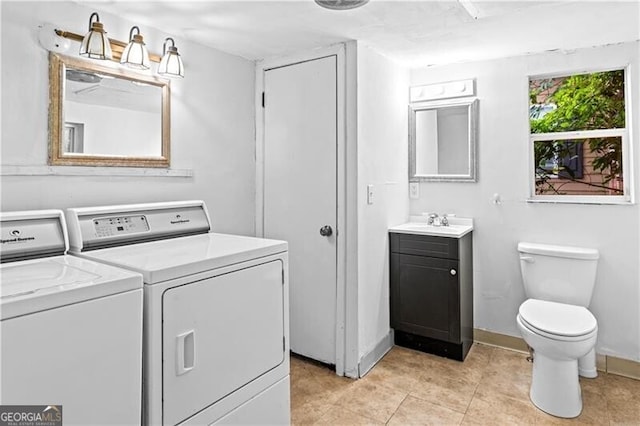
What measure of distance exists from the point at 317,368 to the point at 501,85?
2.35 meters

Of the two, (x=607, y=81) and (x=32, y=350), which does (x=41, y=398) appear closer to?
(x=32, y=350)

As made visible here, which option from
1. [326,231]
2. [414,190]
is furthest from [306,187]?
[414,190]

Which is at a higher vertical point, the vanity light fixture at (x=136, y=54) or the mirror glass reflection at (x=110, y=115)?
the vanity light fixture at (x=136, y=54)

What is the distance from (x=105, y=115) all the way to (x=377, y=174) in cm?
166

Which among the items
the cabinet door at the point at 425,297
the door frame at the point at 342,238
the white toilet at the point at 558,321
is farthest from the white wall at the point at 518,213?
the door frame at the point at 342,238

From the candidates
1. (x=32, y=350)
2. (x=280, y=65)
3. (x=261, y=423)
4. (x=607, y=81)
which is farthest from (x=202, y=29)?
(x=607, y=81)

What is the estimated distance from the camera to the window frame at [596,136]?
2516 millimetres

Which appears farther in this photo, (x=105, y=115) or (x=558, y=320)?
(x=558, y=320)

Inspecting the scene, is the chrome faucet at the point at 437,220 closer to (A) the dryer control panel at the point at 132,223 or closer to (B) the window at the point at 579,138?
(B) the window at the point at 579,138

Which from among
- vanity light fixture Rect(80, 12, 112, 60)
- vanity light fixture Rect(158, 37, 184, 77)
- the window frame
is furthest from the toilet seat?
vanity light fixture Rect(80, 12, 112, 60)

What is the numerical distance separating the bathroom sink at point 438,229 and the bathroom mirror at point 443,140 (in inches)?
13.1

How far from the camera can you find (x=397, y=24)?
2.20 m

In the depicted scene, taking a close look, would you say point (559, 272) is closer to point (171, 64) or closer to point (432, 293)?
point (432, 293)

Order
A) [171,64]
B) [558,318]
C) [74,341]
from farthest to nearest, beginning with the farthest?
[558,318], [171,64], [74,341]
